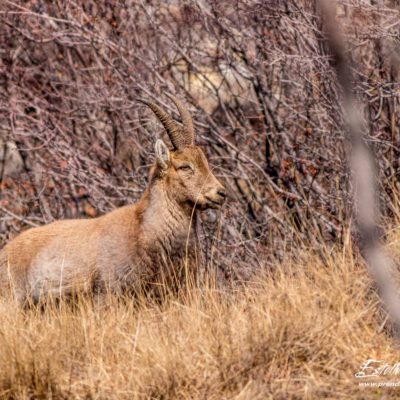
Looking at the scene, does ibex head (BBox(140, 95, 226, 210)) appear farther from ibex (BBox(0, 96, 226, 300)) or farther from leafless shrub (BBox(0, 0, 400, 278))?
leafless shrub (BBox(0, 0, 400, 278))

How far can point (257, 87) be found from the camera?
1040 centimetres

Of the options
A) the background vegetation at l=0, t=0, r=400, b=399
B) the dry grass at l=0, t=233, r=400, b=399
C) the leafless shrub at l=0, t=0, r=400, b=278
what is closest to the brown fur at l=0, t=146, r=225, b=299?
the background vegetation at l=0, t=0, r=400, b=399

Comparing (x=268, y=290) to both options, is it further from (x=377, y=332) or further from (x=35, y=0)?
(x=35, y=0)

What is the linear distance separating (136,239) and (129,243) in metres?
0.07

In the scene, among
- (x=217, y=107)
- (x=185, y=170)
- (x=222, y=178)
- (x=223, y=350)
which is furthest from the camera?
(x=217, y=107)

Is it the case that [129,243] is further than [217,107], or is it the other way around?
[217,107]

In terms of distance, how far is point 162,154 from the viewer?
8031 mm

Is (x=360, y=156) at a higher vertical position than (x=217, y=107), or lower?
lower

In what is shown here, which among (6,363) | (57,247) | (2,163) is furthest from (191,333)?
(2,163)

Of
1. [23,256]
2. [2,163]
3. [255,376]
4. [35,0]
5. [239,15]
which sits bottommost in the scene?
[255,376]

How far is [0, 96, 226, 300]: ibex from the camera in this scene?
25.3ft

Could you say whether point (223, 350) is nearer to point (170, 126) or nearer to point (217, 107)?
point (170, 126)

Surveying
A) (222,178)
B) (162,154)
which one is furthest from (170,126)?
(222,178)

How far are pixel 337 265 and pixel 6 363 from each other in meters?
2.36
